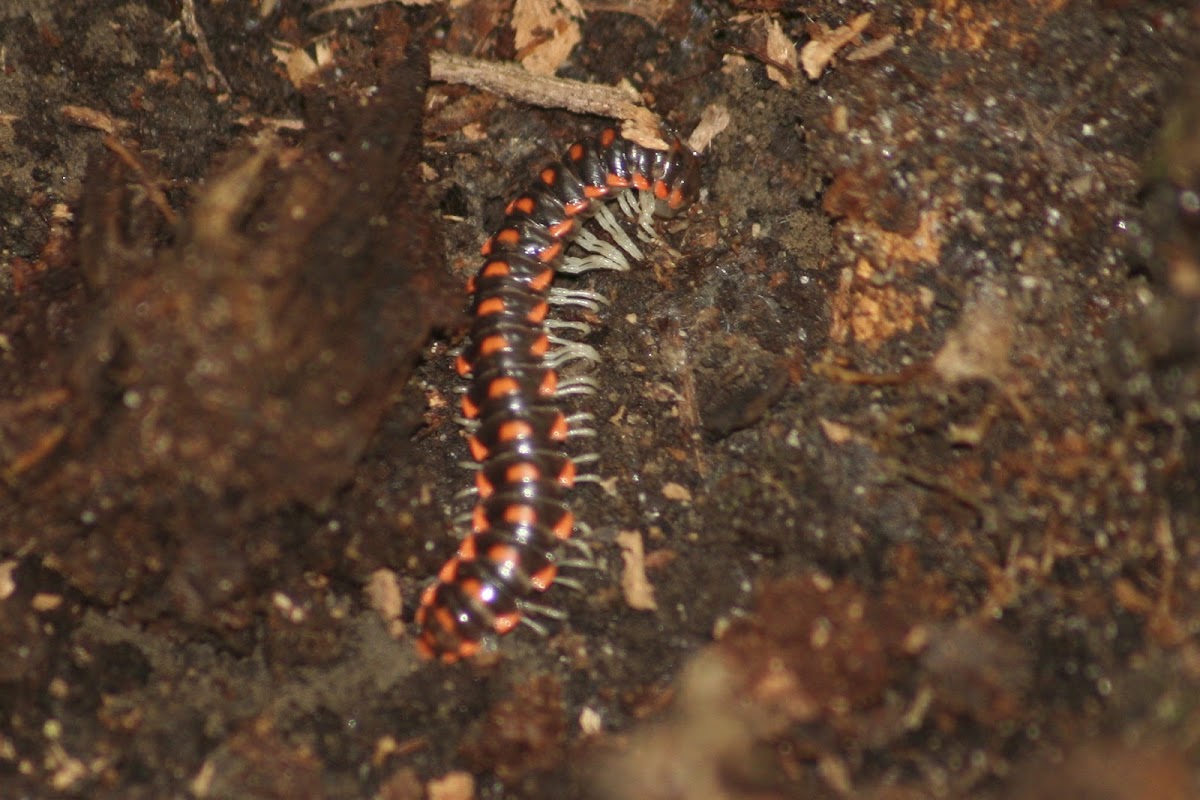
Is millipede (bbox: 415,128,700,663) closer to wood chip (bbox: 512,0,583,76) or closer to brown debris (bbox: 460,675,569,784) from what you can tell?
brown debris (bbox: 460,675,569,784)

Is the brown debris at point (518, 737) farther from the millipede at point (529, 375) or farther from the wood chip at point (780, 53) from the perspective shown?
the wood chip at point (780, 53)

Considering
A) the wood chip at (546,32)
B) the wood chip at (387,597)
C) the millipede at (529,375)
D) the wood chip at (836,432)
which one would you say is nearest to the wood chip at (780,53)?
the millipede at (529,375)

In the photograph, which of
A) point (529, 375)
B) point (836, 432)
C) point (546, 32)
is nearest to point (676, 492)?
point (836, 432)

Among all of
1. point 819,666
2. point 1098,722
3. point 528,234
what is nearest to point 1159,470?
point 1098,722

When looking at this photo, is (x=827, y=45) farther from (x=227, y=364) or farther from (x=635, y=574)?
(x=227, y=364)

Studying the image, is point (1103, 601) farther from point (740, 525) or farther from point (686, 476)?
point (686, 476)

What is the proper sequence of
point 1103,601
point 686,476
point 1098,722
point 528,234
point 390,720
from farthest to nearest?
point 528,234
point 686,476
point 390,720
point 1103,601
point 1098,722
